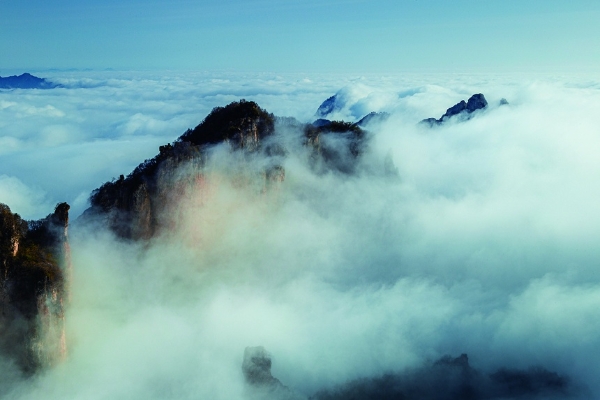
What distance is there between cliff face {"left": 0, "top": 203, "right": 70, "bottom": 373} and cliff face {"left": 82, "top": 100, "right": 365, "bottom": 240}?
931 cm

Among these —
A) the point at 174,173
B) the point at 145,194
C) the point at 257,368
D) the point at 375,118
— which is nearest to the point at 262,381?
the point at 257,368

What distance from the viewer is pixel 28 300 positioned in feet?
90.2

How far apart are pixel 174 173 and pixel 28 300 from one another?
636 inches

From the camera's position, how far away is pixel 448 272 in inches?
2447

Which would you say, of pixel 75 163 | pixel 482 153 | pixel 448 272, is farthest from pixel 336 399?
pixel 75 163

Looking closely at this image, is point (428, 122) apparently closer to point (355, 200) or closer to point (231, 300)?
point (355, 200)

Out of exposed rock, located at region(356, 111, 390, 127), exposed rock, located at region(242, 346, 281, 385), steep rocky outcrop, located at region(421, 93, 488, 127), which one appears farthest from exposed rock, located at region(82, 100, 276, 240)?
exposed rock, located at region(356, 111, 390, 127)

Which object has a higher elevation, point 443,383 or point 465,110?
point 465,110

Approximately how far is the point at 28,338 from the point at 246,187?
78.4 ft

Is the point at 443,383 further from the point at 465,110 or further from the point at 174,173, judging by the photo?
the point at 465,110

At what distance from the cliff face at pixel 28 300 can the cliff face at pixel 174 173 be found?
9.31 m

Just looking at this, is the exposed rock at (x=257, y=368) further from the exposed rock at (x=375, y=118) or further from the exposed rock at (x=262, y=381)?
the exposed rock at (x=375, y=118)

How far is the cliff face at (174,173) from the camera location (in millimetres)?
38562

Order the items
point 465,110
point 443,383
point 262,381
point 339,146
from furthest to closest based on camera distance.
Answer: point 465,110, point 339,146, point 443,383, point 262,381
